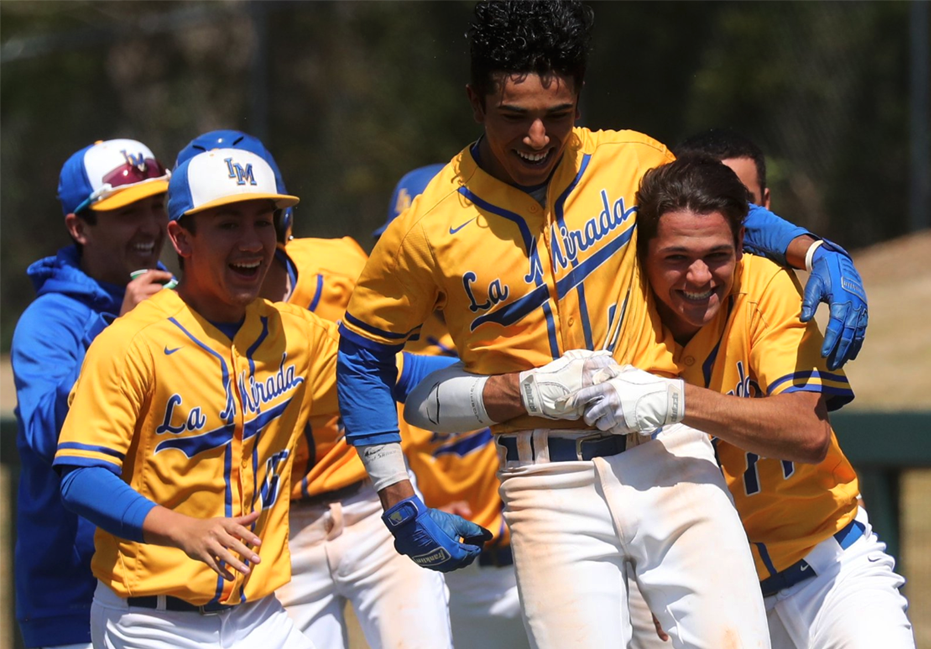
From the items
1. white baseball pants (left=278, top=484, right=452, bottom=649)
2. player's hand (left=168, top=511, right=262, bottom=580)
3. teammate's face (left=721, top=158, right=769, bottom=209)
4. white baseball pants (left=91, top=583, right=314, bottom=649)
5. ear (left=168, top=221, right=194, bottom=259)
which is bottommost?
white baseball pants (left=278, top=484, right=452, bottom=649)

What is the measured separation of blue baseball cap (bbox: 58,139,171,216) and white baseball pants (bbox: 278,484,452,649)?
3.78ft

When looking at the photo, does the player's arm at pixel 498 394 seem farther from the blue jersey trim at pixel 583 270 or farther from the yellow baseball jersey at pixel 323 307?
the yellow baseball jersey at pixel 323 307

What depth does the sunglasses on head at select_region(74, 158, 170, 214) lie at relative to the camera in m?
4.27

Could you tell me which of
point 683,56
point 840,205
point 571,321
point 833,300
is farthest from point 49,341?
point 683,56

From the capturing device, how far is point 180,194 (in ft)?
11.8

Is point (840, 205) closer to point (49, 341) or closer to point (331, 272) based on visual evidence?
point (331, 272)

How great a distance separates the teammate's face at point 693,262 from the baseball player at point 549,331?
0.24ft

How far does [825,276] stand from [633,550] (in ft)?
2.85

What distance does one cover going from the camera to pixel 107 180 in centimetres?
429

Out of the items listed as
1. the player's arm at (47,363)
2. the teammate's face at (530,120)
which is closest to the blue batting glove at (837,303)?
the teammate's face at (530,120)

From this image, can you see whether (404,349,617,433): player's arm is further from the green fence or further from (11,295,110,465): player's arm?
the green fence

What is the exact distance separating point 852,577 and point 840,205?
9759mm

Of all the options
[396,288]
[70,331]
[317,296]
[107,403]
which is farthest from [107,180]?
[396,288]

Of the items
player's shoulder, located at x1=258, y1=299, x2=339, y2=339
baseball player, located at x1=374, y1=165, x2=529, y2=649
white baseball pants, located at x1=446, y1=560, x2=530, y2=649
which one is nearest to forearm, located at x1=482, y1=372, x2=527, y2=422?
player's shoulder, located at x1=258, y1=299, x2=339, y2=339
